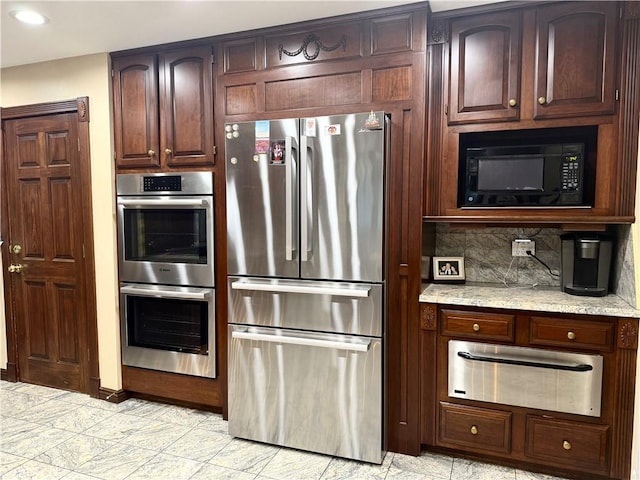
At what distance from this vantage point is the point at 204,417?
2.76 meters

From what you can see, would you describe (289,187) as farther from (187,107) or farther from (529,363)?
(529,363)

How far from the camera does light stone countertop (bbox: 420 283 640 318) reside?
1942 millimetres

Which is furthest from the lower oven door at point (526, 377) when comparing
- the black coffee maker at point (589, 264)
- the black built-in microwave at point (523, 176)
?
the black built-in microwave at point (523, 176)

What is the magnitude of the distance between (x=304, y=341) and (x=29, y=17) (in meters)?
2.34

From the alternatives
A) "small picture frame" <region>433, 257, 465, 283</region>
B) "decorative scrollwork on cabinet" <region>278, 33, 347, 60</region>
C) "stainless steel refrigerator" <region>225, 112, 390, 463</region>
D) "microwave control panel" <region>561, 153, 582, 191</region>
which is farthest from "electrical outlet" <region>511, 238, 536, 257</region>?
"decorative scrollwork on cabinet" <region>278, 33, 347, 60</region>

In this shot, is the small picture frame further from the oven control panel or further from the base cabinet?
the oven control panel

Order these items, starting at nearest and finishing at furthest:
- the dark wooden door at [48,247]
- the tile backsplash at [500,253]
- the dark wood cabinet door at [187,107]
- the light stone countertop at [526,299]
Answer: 1. the light stone countertop at [526,299]
2. the tile backsplash at [500,253]
3. the dark wood cabinet door at [187,107]
4. the dark wooden door at [48,247]

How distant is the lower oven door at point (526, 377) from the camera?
6.50 feet

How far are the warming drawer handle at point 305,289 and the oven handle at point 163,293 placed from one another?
1.17 feet

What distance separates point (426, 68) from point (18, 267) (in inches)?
129

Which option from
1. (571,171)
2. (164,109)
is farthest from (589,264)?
(164,109)

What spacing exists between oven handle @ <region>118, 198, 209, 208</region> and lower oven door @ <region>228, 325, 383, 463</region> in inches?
31.8

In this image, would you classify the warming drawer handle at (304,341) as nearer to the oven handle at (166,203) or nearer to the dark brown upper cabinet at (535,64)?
the oven handle at (166,203)

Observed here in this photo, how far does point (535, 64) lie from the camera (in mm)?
2107
